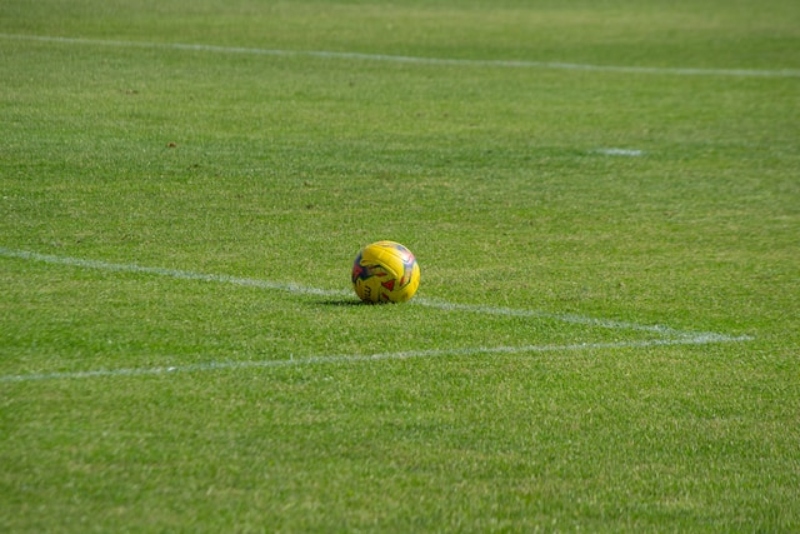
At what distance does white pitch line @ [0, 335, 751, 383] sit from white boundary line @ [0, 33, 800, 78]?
44.1 ft

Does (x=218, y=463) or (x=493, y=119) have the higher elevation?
(x=218, y=463)

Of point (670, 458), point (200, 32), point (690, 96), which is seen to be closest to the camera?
point (670, 458)

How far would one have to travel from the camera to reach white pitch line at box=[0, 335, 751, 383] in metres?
7.14

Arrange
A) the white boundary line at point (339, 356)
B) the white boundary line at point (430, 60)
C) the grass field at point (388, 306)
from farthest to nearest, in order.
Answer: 1. the white boundary line at point (430, 60)
2. the white boundary line at point (339, 356)
3. the grass field at point (388, 306)

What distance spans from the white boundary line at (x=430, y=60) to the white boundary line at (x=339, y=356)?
1061cm

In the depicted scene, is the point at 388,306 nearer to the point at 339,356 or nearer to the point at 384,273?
the point at 384,273

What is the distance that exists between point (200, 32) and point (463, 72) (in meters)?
4.60

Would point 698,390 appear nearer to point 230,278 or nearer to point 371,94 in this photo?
point 230,278

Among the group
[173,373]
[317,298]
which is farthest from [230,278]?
[173,373]

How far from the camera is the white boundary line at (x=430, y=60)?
20.6m

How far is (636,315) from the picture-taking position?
936cm

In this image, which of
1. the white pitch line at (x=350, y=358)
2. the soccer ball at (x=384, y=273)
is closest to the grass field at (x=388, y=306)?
the white pitch line at (x=350, y=358)

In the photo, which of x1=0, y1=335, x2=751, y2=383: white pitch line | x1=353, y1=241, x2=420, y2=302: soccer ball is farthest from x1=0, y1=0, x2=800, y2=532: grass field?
x1=353, y1=241, x2=420, y2=302: soccer ball

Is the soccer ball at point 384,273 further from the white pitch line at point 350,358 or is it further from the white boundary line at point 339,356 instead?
the white pitch line at point 350,358
